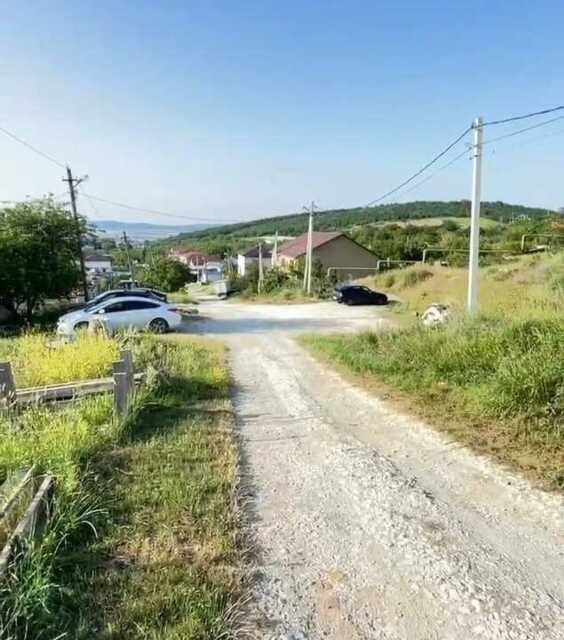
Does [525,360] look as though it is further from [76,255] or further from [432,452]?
[76,255]

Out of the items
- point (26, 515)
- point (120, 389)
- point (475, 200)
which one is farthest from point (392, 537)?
point (475, 200)

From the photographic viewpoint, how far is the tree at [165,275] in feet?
229

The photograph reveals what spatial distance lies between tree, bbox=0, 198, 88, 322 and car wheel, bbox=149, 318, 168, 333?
241 inches

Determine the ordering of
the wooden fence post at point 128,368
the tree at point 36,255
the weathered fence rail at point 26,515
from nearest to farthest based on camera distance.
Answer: the weathered fence rail at point 26,515, the wooden fence post at point 128,368, the tree at point 36,255

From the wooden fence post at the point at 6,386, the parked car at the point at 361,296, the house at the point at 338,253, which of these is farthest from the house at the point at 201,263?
the wooden fence post at the point at 6,386

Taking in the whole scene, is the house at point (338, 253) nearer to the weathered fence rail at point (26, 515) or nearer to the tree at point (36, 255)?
the tree at point (36, 255)

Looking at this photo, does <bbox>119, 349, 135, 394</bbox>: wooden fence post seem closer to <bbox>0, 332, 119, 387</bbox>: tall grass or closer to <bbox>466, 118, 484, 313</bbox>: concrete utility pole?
<bbox>0, 332, 119, 387</bbox>: tall grass

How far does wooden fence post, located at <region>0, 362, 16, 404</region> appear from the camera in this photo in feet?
19.9

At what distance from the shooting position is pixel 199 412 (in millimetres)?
6805

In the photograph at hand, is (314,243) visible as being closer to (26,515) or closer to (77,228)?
(77,228)

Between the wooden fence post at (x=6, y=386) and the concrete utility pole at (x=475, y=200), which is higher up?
the concrete utility pole at (x=475, y=200)

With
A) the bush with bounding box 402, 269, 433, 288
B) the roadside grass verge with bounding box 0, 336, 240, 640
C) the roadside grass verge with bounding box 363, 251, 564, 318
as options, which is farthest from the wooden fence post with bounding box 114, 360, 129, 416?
the bush with bounding box 402, 269, 433, 288

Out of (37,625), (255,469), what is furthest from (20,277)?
(37,625)

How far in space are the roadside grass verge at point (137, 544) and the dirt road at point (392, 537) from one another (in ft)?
0.99
